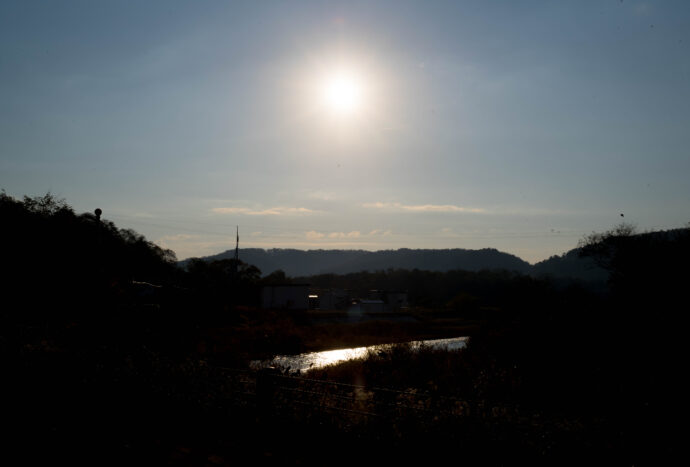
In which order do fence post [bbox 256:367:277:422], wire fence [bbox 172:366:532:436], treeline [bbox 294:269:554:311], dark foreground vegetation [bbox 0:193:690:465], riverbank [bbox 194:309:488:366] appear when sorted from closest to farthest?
1. dark foreground vegetation [bbox 0:193:690:465]
2. wire fence [bbox 172:366:532:436]
3. fence post [bbox 256:367:277:422]
4. riverbank [bbox 194:309:488:366]
5. treeline [bbox 294:269:554:311]

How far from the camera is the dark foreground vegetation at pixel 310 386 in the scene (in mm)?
9406

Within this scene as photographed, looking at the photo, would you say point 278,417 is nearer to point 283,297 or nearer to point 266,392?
point 266,392

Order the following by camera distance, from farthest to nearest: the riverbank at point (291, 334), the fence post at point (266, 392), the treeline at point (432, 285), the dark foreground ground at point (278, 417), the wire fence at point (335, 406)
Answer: the treeline at point (432, 285) < the riverbank at point (291, 334) < the fence post at point (266, 392) < the wire fence at point (335, 406) < the dark foreground ground at point (278, 417)

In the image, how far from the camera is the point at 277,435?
10742mm

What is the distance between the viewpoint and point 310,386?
16734 millimetres

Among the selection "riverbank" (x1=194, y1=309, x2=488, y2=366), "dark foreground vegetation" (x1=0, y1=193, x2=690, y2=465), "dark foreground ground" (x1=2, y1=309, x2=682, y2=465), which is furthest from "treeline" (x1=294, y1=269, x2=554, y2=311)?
"dark foreground ground" (x1=2, y1=309, x2=682, y2=465)

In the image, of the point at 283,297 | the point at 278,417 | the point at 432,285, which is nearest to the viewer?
the point at 278,417

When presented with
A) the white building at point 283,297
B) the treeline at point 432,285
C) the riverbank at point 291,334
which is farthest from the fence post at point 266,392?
the treeline at point 432,285

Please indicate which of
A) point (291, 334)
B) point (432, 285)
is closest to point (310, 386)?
point (291, 334)

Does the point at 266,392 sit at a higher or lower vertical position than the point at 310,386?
higher

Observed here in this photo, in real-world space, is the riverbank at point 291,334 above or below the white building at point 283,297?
below

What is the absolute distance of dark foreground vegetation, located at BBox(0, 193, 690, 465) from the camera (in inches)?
370

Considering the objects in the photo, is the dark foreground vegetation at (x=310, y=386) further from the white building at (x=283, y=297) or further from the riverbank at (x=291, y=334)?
Result: the white building at (x=283, y=297)

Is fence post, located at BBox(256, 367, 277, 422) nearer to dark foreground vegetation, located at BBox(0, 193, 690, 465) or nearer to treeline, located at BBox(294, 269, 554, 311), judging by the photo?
dark foreground vegetation, located at BBox(0, 193, 690, 465)
